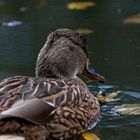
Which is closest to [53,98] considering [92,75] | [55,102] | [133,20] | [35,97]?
[55,102]

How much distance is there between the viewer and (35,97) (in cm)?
644

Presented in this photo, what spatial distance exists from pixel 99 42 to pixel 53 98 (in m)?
3.13

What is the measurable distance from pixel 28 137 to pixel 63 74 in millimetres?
1435

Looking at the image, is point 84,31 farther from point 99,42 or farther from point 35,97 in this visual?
point 35,97

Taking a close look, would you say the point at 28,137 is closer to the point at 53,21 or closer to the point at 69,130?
the point at 69,130

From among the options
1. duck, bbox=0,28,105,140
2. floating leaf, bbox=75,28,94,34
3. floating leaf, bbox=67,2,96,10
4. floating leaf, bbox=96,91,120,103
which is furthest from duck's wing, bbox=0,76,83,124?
floating leaf, bbox=67,2,96,10

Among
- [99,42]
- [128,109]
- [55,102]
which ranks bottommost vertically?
[128,109]

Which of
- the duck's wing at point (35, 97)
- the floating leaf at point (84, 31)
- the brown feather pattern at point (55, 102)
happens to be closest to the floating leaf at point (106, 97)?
the brown feather pattern at point (55, 102)

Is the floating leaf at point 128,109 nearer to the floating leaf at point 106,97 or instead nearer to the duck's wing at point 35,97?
the floating leaf at point 106,97

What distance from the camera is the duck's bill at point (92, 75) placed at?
7954 mm

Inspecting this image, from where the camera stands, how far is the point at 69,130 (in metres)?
6.68

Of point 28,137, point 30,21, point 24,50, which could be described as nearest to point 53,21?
point 30,21

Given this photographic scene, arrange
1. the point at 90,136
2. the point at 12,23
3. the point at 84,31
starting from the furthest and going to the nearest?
the point at 12,23
the point at 84,31
the point at 90,136

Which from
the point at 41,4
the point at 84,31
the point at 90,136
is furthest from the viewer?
the point at 41,4
